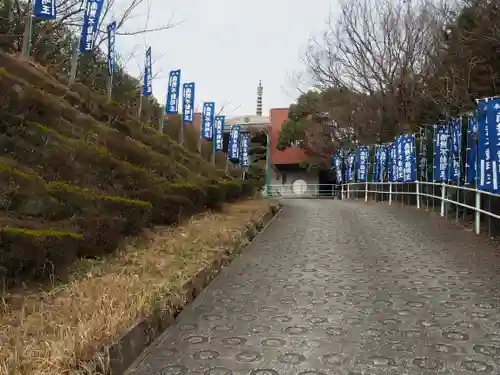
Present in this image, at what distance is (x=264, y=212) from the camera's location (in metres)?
12.9

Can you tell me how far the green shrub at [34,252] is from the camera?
450 cm

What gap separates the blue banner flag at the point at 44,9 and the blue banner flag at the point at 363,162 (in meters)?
17.3

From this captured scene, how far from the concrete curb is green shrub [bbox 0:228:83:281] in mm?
1283

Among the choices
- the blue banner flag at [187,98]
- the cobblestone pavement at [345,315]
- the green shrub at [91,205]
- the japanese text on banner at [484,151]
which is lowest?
the cobblestone pavement at [345,315]

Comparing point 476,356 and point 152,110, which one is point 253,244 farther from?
point 152,110

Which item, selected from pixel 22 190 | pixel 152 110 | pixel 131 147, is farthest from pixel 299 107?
pixel 22 190

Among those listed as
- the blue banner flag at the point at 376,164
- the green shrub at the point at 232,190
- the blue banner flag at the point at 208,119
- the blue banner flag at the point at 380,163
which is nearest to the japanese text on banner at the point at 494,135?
the green shrub at the point at 232,190

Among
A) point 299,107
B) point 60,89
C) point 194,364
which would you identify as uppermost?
point 299,107

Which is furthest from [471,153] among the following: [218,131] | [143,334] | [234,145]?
[234,145]

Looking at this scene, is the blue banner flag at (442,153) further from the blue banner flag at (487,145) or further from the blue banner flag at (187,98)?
the blue banner flag at (187,98)

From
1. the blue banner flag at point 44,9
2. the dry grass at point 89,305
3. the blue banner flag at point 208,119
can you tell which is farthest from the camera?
the blue banner flag at point 208,119

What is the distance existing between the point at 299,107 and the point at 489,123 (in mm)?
30747

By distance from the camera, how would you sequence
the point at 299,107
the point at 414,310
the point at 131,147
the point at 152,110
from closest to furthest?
the point at 414,310, the point at 131,147, the point at 152,110, the point at 299,107

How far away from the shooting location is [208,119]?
25.2 m
